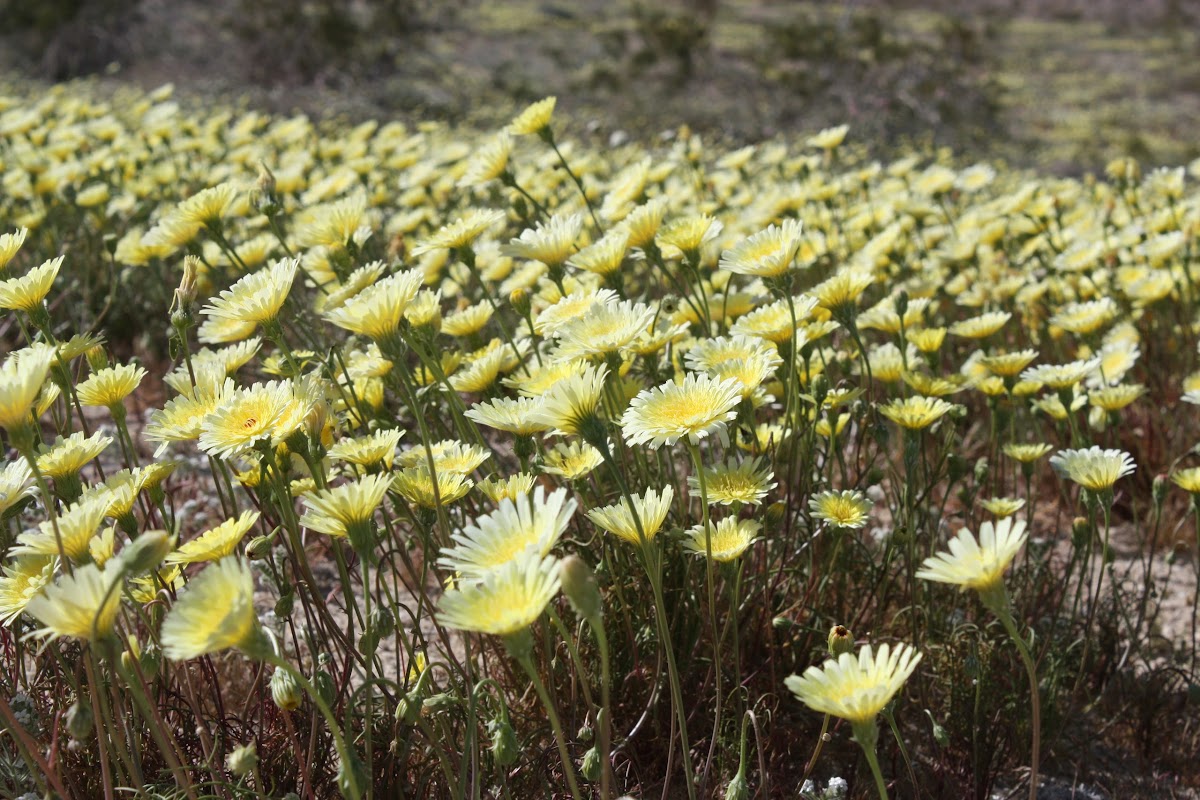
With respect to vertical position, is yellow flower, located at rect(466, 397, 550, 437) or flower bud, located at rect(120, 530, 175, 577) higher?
flower bud, located at rect(120, 530, 175, 577)

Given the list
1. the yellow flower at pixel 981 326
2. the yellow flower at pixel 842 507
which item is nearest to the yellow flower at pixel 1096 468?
the yellow flower at pixel 842 507

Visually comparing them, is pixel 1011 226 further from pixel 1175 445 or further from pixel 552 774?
pixel 552 774

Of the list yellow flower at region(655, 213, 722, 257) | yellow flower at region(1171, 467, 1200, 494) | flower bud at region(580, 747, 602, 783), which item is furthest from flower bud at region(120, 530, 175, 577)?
yellow flower at region(1171, 467, 1200, 494)

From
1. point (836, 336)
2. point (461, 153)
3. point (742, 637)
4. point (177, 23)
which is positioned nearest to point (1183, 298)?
point (836, 336)

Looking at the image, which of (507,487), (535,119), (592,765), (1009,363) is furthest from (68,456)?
(1009,363)

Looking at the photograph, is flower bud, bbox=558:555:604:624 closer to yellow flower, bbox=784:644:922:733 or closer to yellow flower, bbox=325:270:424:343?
yellow flower, bbox=784:644:922:733

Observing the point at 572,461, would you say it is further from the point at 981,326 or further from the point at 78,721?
the point at 981,326

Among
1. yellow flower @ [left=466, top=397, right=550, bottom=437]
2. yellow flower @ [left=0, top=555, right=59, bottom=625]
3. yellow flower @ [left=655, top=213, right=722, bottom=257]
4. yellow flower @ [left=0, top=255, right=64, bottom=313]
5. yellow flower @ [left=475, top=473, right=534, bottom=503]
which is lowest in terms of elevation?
yellow flower @ [left=475, top=473, right=534, bottom=503]

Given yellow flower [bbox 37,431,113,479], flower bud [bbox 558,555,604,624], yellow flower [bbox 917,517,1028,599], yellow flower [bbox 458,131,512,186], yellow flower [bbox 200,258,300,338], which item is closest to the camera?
flower bud [bbox 558,555,604,624]
